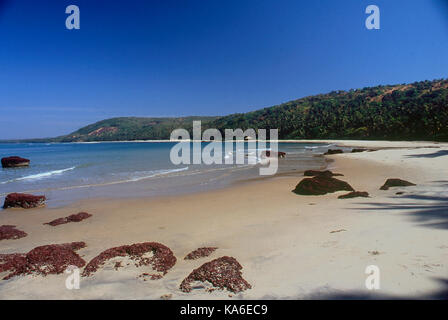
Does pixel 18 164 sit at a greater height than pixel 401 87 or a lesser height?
lesser

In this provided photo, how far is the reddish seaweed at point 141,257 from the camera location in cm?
464

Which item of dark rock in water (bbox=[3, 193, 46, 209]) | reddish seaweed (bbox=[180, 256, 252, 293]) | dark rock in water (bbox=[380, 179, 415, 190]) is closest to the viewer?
reddish seaweed (bbox=[180, 256, 252, 293])

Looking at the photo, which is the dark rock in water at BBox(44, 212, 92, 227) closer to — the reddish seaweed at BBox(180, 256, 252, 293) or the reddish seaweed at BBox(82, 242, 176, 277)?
the reddish seaweed at BBox(82, 242, 176, 277)

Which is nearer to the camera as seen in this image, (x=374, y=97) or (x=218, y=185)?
(x=218, y=185)

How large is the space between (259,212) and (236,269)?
5.01 meters

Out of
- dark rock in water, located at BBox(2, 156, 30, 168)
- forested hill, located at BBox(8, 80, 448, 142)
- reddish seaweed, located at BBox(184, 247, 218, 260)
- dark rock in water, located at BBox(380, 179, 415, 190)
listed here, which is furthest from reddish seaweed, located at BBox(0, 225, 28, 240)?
forested hill, located at BBox(8, 80, 448, 142)

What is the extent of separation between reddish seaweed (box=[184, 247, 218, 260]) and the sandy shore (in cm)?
13

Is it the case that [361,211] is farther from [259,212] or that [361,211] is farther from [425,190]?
[425,190]

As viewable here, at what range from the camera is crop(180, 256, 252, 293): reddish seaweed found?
3627 mm

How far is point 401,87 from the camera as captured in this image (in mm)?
144250

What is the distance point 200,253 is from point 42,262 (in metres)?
2.89

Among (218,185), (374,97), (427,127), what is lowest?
(218,185)

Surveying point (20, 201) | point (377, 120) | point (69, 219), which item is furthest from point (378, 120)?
point (20, 201)

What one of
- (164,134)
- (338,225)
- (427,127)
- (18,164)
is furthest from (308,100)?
(338,225)
